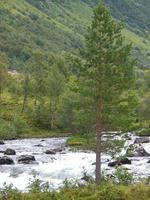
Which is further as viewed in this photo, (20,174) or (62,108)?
(62,108)

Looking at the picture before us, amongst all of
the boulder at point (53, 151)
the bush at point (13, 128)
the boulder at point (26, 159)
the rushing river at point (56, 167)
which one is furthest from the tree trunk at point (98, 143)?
the bush at point (13, 128)

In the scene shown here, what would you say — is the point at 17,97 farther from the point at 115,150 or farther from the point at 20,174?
the point at 115,150

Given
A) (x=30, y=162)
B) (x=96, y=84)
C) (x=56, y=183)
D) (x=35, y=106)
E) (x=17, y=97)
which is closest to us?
(x=96, y=84)

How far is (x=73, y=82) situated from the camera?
46.1 metres

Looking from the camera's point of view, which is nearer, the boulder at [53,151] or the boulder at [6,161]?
the boulder at [6,161]

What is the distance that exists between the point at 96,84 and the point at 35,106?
95.9m

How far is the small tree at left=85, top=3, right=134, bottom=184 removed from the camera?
1746 inches

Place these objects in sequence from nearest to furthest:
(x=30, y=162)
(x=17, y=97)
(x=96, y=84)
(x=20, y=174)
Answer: (x=96, y=84) < (x=20, y=174) < (x=30, y=162) < (x=17, y=97)

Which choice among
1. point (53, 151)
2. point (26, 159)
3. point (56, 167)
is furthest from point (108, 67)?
point (53, 151)

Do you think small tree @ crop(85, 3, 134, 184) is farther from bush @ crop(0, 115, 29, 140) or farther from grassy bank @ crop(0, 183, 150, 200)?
bush @ crop(0, 115, 29, 140)

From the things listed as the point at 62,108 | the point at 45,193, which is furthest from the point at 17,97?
the point at 45,193

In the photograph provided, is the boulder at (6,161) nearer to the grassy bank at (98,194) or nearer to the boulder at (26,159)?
the boulder at (26,159)

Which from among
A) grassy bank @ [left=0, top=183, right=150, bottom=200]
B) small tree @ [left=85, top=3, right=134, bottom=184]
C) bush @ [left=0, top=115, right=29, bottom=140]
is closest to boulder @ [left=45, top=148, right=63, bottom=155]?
bush @ [left=0, top=115, right=29, bottom=140]

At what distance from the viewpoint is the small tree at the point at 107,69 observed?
44344mm
